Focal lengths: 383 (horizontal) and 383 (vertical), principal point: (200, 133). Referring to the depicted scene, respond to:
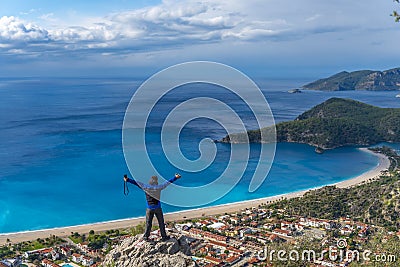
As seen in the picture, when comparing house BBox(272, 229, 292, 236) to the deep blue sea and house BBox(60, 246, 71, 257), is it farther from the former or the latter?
house BBox(60, 246, 71, 257)

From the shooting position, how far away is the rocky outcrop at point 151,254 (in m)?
3.30

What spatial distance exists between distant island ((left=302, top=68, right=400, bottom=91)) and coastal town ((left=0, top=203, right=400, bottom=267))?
7359 cm

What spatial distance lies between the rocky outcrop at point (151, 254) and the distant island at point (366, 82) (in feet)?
281

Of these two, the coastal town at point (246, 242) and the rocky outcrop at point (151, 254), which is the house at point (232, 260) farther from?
the rocky outcrop at point (151, 254)

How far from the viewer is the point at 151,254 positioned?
3.39m

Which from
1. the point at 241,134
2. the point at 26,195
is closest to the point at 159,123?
the point at 241,134

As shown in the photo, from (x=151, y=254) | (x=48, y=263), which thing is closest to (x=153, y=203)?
(x=151, y=254)

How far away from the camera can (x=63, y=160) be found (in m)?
25.4

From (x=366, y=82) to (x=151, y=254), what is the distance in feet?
295

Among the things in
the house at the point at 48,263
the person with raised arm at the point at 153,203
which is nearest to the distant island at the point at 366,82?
the house at the point at 48,263

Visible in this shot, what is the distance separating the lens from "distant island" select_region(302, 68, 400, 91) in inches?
3253

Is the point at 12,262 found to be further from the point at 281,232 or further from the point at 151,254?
the point at 151,254

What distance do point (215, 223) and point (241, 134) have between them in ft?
54.2

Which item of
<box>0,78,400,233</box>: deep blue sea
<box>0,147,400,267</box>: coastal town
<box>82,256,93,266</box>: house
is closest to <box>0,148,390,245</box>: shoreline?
<box>0,147,400,267</box>: coastal town
